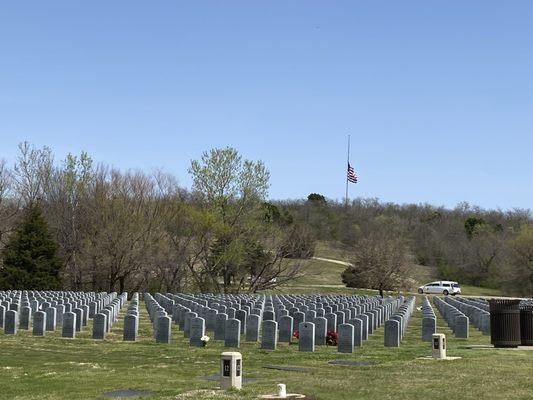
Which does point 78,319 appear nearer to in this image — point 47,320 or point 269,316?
point 47,320

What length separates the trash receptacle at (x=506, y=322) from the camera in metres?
18.1

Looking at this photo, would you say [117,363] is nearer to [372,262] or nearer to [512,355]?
[512,355]

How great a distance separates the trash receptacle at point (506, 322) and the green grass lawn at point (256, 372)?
3.10ft

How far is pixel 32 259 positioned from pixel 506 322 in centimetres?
3946

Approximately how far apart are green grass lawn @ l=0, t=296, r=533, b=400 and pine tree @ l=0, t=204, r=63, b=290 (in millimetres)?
30830

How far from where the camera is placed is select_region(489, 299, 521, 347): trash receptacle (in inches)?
712

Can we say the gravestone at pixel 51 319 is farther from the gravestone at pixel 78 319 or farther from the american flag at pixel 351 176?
the american flag at pixel 351 176

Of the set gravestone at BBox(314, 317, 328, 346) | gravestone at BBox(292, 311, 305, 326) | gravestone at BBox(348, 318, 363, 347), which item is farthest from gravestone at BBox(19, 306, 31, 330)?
gravestone at BBox(348, 318, 363, 347)

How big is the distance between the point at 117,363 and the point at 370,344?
8.31 m

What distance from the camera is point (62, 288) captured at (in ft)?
172

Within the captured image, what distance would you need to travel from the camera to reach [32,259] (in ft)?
168

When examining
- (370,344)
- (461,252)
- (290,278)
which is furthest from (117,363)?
(461,252)

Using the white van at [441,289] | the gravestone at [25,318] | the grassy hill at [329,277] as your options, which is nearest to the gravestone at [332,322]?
the gravestone at [25,318]

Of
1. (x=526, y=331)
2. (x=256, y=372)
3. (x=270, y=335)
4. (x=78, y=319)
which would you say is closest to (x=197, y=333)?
(x=270, y=335)
